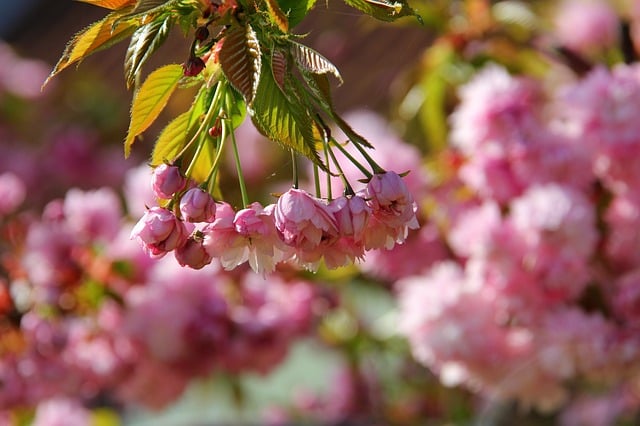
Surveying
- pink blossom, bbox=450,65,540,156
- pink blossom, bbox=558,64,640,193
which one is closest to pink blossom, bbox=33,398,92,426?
pink blossom, bbox=450,65,540,156

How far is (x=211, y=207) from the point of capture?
49cm

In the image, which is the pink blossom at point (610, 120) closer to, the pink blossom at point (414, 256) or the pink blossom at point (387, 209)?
the pink blossom at point (414, 256)

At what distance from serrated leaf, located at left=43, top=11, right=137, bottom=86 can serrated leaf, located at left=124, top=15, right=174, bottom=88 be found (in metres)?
0.01

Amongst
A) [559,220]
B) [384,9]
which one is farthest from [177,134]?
[559,220]

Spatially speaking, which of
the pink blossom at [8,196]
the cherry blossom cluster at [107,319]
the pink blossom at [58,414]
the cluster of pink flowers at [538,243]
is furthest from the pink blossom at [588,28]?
the pink blossom at [58,414]

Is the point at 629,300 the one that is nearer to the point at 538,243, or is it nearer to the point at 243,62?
the point at 538,243

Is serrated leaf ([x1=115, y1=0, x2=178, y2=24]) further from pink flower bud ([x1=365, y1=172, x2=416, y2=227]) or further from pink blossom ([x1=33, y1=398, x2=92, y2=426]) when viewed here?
pink blossom ([x1=33, y1=398, x2=92, y2=426])

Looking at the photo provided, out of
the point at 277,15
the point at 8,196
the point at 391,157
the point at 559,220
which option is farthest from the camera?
the point at 8,196

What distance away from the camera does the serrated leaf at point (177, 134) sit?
533mm

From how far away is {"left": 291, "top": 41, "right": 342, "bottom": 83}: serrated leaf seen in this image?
469 millimetres

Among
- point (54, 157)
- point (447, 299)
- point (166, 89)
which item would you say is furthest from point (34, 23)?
point (166, 89)

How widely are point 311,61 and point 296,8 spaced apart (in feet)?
0.15

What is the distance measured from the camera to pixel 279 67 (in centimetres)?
47

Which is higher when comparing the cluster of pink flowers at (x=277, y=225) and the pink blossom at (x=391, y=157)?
the cluster of pink flowers at (x=277, y=225)
